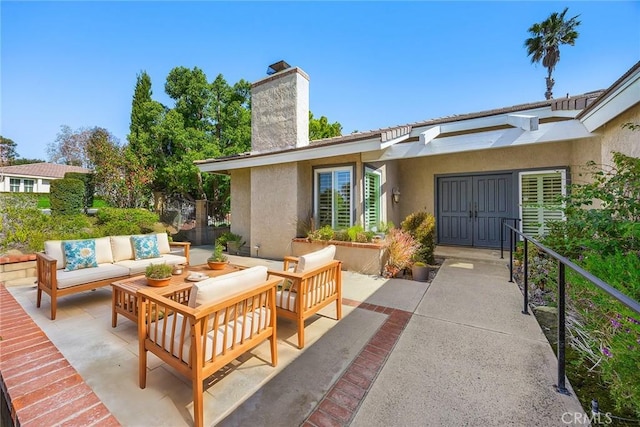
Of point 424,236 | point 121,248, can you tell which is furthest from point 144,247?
point 424,236

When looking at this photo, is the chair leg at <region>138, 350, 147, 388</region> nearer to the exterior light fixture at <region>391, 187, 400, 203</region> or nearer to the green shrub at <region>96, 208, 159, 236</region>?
the exterior light fixture at <region>391, 187, 400, 203</region>

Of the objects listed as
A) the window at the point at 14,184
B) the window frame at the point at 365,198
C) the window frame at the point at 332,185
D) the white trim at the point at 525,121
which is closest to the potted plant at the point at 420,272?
the window frame at the point at 365,198

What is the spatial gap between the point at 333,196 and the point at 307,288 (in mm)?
5088

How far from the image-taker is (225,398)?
2402 mm

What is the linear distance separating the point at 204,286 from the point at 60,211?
52.7 ft

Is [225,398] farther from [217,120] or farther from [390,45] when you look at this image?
[217,120]

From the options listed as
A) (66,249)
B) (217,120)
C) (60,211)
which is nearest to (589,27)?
(217,120)

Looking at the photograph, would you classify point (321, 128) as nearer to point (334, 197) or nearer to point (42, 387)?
point (334, 197)

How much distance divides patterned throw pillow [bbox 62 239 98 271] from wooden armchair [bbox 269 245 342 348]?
394 centimetres

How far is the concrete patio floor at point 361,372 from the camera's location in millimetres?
2225

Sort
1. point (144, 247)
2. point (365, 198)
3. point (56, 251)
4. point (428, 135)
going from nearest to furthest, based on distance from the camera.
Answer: point (56, 251) < point (144, 247) < point (428, 135) < point (365, 198)

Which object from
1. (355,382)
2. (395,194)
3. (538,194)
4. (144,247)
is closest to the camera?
(355,382)

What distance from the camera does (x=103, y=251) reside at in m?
5.43

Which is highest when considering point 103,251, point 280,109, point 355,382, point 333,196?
point 280,109
